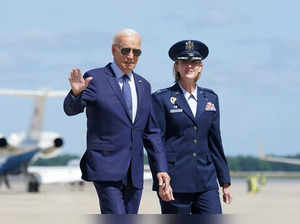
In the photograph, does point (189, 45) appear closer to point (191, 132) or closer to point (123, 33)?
point (191, 132)

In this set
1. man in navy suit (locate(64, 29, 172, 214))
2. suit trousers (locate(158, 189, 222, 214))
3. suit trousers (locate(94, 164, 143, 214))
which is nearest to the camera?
suit trousers (locate(94, 164, 143, 214))

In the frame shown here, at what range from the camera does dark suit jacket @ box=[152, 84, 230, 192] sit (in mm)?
5059

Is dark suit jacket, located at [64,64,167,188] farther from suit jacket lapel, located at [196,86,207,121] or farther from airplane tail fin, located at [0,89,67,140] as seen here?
airplane tail fin, located at [0,89,67,140]

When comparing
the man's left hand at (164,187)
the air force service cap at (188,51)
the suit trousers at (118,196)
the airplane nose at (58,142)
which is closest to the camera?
the suit trousers at (118,196)

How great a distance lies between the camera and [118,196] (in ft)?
13.4

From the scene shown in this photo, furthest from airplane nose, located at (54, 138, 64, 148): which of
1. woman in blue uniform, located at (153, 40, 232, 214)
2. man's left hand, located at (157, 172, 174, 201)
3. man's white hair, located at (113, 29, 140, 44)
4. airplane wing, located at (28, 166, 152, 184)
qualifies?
man's white hair, located at (113, 29, 140, 44)

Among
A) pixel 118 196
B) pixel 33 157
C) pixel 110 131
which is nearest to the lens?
pixel 118 196

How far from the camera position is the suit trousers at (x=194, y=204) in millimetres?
4863

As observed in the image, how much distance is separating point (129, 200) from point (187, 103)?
3.78 ft

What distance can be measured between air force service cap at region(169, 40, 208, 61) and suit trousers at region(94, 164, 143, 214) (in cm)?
110

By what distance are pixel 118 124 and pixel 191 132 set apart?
39.0 inches

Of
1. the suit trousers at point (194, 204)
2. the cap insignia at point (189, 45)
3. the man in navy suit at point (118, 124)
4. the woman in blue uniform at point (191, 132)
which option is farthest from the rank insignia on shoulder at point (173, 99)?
the man in navy suit at point (118, 124)

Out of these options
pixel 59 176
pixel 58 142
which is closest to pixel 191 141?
pixel 58 142

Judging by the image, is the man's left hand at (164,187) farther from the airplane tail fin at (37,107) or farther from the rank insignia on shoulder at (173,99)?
the airplane tail fin at (37,107)
